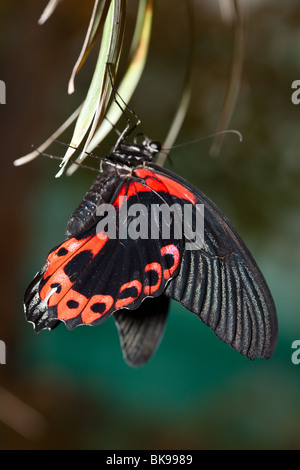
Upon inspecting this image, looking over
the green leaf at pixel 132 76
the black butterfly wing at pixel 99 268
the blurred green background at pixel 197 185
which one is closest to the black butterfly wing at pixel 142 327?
the black butterfly wing at pixel 99 268

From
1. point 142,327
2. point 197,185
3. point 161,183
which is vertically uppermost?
point 197,185

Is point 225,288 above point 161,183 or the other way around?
the other way around

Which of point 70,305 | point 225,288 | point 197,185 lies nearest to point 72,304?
point 70,305

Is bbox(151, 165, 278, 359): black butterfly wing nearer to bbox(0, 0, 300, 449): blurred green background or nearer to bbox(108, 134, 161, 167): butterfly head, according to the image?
bbox(108, 134, 161, 167): butterfly head

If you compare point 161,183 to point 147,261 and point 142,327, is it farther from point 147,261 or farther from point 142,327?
point 142,327

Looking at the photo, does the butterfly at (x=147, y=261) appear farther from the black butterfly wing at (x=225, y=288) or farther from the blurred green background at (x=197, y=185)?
the blurred green background at (x=197, y=185)

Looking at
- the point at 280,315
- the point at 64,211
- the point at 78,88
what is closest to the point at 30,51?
the point at 78,88

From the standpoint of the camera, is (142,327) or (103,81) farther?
(142,327)
